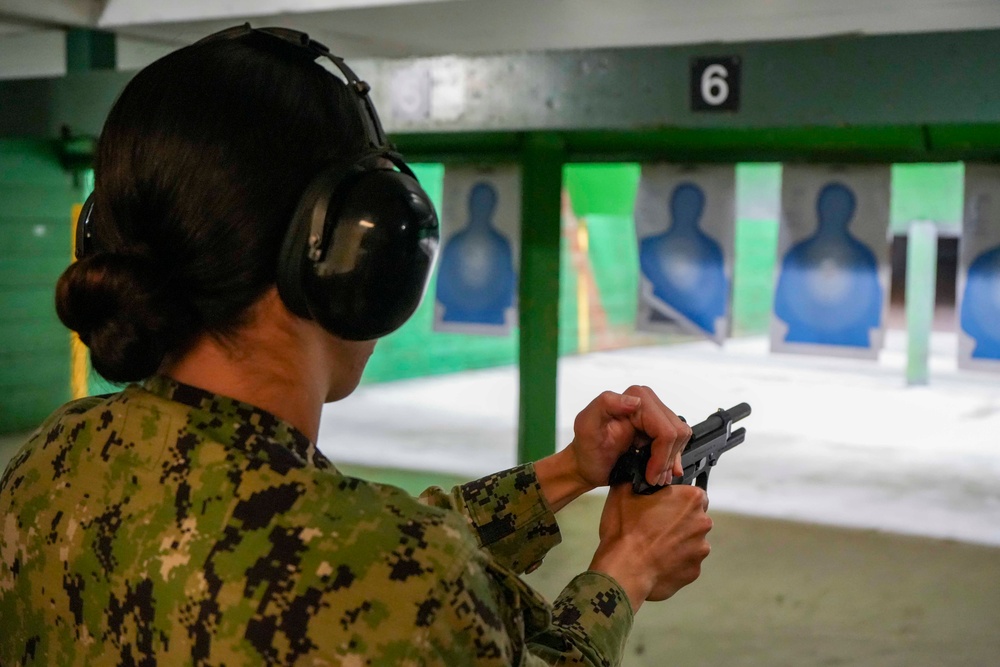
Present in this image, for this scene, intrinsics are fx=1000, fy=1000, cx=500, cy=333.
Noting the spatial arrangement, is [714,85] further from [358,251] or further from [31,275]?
[31,275]

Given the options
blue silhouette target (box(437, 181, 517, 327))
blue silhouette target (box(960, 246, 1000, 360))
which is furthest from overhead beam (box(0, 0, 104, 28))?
blue silhouette target (box(960, 246, 1000, 360))

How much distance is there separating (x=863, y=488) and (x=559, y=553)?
1711 mm

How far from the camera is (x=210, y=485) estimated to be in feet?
2.26

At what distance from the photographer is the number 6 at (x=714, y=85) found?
3057mm

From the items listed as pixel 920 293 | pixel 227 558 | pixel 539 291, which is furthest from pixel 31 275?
pixel 920 293

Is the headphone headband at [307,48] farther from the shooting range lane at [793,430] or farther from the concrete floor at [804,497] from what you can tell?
the shooting range lane at [793,430]

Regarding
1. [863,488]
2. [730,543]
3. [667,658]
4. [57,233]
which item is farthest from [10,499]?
[57,233]

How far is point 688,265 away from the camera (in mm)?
4004

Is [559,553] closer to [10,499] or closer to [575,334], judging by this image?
[10,499]

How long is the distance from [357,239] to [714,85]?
2.52m

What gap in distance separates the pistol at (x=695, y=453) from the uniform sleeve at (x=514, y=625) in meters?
0.19

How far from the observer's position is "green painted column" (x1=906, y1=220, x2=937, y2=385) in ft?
21.0

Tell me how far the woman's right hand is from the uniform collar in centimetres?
35

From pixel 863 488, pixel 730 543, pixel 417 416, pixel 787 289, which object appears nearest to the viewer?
pixel 730 543
